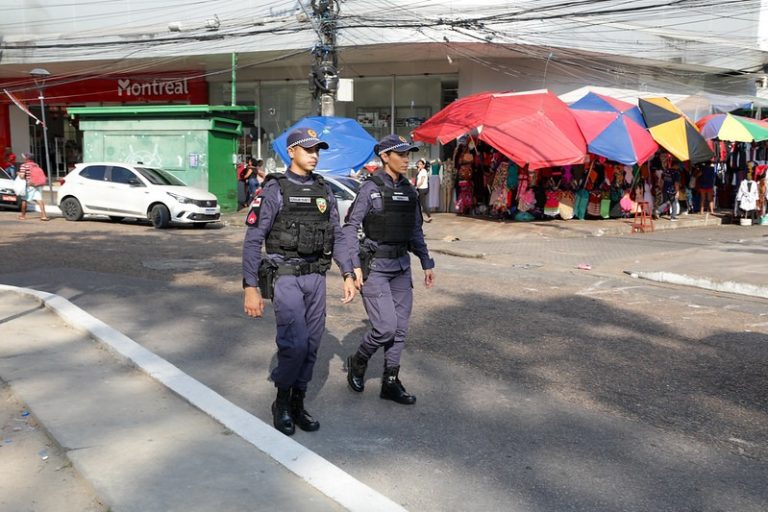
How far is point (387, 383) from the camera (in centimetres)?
507

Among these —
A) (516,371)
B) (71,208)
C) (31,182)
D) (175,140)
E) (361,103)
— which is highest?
(361,103)

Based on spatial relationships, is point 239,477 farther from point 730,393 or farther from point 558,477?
point 730,393

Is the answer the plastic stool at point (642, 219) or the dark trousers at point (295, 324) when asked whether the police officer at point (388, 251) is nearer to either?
the dark trousers at point (295, 324)

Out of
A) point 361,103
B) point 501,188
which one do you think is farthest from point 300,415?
point 361,103

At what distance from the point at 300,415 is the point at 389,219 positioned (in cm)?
144

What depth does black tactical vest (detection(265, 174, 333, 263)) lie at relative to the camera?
14.1 feet

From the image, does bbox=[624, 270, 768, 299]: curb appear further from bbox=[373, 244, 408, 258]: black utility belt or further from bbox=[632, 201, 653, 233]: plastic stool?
bbox=[373, 244, 408, 258]: black utility belt

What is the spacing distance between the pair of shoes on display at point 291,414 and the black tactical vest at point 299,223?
2.81 feet

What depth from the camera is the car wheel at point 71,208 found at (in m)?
17.7

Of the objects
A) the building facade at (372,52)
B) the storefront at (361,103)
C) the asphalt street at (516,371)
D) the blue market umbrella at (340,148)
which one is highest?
the building facade at (372,52)

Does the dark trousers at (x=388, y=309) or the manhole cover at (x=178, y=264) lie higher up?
the dark trousers at (x=388, y=309)

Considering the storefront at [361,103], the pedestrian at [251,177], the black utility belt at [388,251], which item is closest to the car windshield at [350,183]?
the pedestrian at [251,177]

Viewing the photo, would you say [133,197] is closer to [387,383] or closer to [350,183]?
[350,183]

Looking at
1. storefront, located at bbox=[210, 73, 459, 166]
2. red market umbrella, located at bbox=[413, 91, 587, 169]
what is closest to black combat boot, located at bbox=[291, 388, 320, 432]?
red market umbrella, located at bbox=[413, 91, 587, 169]
